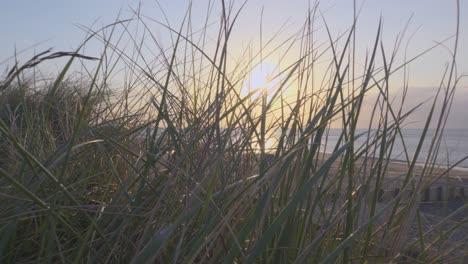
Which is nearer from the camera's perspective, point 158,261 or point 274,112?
point 158,261

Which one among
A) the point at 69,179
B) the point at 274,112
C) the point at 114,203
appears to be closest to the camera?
the point at 114,203

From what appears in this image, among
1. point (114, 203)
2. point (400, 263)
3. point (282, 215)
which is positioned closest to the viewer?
point (282, 215)

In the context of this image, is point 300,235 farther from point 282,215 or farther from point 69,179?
point 69,179

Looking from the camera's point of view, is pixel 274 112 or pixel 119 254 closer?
pixel 119 254

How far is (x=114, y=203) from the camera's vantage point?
0.99 metres

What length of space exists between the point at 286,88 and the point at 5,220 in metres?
0.79

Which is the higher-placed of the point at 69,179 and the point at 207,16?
the point at 207,16

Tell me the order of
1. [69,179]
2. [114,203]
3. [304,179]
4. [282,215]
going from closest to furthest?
[282,215], [304,179], [114,203], [69,179]

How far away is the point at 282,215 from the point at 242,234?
4.2 inches

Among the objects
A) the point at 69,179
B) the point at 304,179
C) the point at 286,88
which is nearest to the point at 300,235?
the point at 304,179

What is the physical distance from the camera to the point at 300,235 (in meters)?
0.98

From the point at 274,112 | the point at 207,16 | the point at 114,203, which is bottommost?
the point at 114,203

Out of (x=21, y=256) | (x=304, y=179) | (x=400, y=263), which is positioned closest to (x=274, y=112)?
(x=400, y=263)

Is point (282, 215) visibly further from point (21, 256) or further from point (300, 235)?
point (21, 256)
